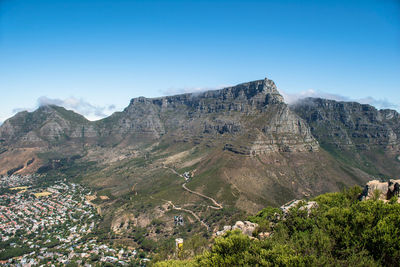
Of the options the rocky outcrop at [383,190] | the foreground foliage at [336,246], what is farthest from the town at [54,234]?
the rocky outcrop at [383,190]

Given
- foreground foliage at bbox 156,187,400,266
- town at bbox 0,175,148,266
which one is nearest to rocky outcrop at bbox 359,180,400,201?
foreground foliage at bbox 156,187,400,266

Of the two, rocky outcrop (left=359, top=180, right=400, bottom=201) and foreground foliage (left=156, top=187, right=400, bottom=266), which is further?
rocky outcrop (left=359, top=180, right=400, bottom=201)

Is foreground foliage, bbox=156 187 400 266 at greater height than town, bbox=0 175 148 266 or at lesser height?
greater

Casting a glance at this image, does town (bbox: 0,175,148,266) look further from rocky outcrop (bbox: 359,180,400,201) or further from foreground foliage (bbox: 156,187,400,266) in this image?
rocky outcrop (bbox: 359,180,400,201)

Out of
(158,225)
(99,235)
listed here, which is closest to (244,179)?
(158,225)

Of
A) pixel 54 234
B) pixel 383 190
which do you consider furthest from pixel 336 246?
pixel 54 234

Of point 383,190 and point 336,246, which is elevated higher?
point 383,190

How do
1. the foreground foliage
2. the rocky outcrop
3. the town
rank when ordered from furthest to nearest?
1. the town
2. the rocky outcrop
3. the foreground foliage

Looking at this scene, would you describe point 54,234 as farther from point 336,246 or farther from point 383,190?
point 383,190
